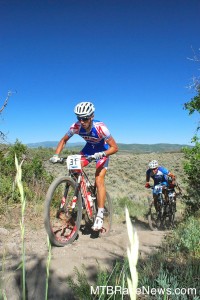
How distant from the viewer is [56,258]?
4.64 m

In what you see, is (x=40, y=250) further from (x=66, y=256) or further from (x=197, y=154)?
(x=197, y=154)

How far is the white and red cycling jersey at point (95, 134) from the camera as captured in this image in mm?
6330

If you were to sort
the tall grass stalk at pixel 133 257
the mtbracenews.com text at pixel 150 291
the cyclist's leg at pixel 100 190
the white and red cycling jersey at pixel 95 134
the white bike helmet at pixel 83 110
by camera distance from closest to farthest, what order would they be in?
the tall grass stalk at pixel 133 257
the mtbracenews.com text at pixel 150 291
the white bike helmet at pixel 83 110
the white and red cycling jersey at pixel 95 134
the cyclist's leg at pixel 100 190

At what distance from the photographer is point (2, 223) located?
650cm

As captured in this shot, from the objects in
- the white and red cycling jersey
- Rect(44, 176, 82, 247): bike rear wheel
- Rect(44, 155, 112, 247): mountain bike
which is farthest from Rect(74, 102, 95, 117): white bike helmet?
Rect(44, 176, 82, 247): bike rear wheel

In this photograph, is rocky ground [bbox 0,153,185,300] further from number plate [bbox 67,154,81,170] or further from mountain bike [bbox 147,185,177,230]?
mountain bike [bbox 147,185,177,230]

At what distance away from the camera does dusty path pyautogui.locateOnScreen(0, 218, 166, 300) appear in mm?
3678

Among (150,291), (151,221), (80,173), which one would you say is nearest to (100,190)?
(80,173)

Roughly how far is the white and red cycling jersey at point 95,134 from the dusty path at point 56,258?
1.89 m

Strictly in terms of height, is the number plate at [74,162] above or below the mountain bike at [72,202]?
above

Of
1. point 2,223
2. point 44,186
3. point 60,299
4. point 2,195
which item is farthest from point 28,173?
point 60,299

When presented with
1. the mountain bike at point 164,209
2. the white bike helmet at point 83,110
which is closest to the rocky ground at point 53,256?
the white bike helmet at point 83,110

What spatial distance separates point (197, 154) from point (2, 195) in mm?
6401

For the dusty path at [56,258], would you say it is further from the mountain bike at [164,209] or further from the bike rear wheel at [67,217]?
the mountain bike at [164,209]
